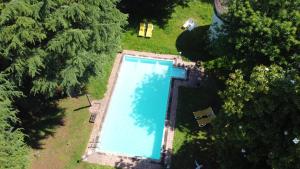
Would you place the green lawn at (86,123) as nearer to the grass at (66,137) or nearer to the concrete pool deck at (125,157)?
the grass at (66,137)

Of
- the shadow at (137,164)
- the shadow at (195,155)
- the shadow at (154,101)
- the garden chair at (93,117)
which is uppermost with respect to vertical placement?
the shadow at (154,101)

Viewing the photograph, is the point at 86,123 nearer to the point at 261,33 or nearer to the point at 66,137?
the point at 66,137

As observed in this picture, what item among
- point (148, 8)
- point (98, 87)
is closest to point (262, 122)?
point (98, 87)

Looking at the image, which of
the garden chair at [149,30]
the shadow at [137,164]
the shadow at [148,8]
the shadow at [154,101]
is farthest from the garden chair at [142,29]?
the shadow at [137,164]

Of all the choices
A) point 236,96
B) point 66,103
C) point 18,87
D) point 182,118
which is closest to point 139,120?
point 182,118

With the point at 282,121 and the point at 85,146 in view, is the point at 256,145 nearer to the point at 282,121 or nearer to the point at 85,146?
the point at 282,121

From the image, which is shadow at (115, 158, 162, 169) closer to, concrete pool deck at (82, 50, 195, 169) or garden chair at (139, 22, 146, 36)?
concrete pool deck at (82, 50, 195, 169)
